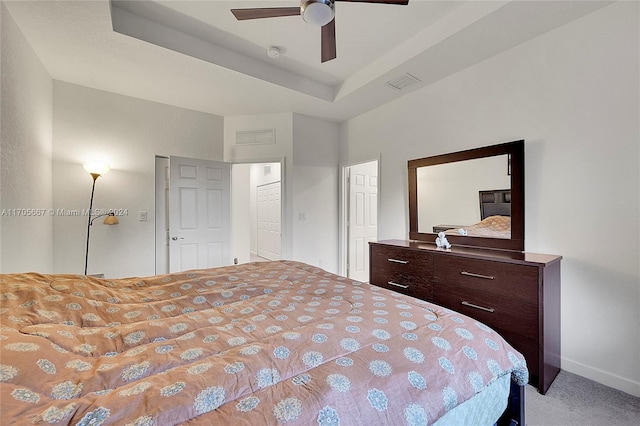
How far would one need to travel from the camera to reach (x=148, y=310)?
4.23 feet

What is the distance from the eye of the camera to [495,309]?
80.4 inches

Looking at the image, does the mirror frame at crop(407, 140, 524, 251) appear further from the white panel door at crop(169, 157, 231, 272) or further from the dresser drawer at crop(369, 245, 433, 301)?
the white panel door at crop(169, 157, 231, 272)

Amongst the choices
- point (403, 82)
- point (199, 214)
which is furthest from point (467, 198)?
point (199, 214)

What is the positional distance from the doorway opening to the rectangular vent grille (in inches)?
49.1

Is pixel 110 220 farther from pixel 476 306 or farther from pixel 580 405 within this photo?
pixel 580 405

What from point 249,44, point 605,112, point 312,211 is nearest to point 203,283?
point 249,44

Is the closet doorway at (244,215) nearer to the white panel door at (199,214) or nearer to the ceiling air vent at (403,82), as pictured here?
the white panel door at (199,214)

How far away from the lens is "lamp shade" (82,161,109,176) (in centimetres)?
307

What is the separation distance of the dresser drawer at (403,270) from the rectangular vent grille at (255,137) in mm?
2289

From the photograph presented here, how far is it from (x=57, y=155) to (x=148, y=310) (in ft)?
9.79

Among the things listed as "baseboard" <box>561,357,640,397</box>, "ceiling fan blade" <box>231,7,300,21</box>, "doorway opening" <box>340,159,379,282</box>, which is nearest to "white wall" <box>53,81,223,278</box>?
"doorway opening" <box>340,159,379,282</box>

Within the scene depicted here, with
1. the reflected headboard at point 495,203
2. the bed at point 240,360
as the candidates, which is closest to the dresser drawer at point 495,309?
the reflected headboard at point 495,203

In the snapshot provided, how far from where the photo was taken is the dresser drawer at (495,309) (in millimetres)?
1883

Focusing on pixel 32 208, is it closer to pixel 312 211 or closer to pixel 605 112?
pixel 312 211
